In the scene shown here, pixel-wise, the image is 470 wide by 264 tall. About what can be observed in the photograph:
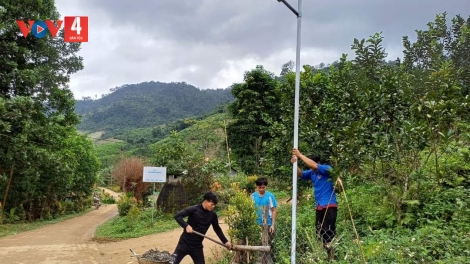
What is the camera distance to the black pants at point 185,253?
525 cm

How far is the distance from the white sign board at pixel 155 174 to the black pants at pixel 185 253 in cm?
819

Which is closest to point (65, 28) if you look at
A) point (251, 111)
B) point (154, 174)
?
point (154, 174)

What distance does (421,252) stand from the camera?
14.0ft

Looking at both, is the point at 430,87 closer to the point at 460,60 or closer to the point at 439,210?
the point at 439,210

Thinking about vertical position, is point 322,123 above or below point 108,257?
above

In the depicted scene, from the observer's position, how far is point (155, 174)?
13.4 m

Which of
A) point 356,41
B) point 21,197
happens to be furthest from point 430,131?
point 21,197

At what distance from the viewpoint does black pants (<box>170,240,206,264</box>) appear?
525cm

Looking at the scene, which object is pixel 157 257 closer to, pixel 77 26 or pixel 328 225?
pixel 328 225

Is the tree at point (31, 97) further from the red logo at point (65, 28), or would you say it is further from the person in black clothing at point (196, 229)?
the person in black clothing at point (196, 229)

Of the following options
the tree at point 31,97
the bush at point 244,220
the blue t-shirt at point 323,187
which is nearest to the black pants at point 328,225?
the blue t-shirt at point 323,187

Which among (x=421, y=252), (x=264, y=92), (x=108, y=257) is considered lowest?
(x=108, y=257)

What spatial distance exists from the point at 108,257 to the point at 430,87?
26.7 feet

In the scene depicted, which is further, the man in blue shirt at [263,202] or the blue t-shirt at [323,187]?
the man in blue shirt at [263,202]
